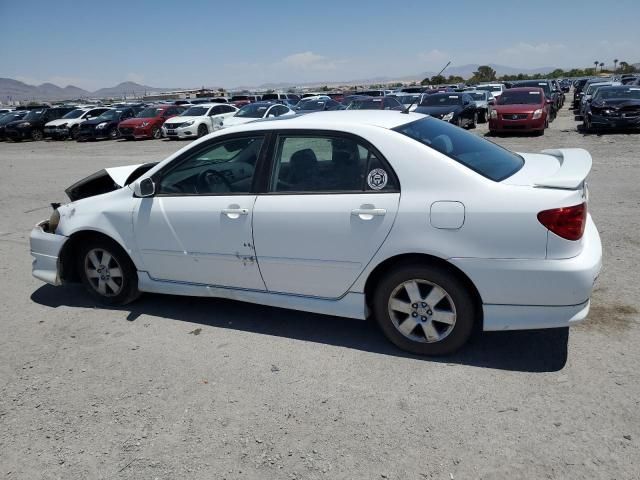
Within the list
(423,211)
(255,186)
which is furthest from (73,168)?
(423,211)

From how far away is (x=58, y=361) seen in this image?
3.92 m

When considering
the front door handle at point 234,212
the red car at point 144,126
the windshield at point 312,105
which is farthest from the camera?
the red car at point 144,126

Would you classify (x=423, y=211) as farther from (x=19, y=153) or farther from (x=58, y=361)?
(x=19, y=153)

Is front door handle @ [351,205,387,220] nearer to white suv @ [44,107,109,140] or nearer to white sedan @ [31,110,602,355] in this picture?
white sedan @ [31,110,602,355]

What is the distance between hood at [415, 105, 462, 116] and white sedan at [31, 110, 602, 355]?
14.7m

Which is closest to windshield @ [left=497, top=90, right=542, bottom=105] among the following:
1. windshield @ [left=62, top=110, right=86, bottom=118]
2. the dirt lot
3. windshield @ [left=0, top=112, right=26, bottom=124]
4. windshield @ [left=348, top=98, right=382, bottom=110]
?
windshield @ [left=348, top=98, right=382, bottom=110]

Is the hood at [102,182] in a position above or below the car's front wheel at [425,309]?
above

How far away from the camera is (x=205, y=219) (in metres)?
4.06

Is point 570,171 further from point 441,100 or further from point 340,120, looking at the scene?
point 441,100

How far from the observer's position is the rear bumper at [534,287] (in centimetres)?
317

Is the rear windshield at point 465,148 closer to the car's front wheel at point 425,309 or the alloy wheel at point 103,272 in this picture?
the car's front wheel at point 425,309

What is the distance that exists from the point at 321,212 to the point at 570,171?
1708mm

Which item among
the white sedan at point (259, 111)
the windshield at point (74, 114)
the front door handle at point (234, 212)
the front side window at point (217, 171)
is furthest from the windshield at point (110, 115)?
the front door handle at point (234, 212)

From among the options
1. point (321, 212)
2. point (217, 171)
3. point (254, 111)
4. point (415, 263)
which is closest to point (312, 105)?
point (254, 111)
